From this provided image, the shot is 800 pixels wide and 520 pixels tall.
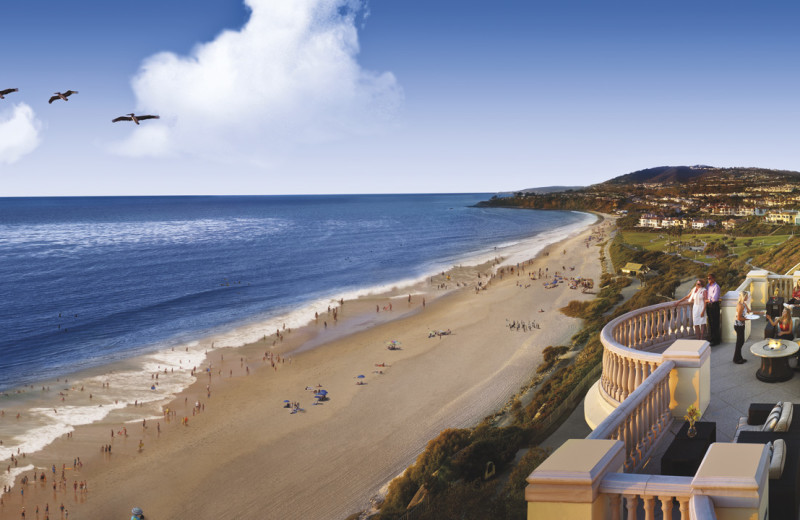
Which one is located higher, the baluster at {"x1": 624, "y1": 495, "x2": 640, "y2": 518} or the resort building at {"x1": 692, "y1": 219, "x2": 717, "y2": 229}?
the baluster at {"x1": 624, "y1": 495, "x2": 640, "y2": 518}

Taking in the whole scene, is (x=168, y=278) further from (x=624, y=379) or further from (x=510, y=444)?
(x=624, y=379)

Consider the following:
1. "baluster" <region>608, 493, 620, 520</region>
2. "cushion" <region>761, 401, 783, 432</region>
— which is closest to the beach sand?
"cushion" <region>761, 401, 783, 432</region>

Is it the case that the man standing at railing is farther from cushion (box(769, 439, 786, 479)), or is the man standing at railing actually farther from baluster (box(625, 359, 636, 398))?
cushion (box(769, 439, 786, 479))

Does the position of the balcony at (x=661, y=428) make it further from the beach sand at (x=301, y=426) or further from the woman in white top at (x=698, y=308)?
the beach sand at (x=301, y=426)

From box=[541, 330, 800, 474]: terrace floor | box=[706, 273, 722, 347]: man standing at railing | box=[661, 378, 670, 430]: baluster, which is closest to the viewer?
box=[661, 378, 670, 430]: baluster

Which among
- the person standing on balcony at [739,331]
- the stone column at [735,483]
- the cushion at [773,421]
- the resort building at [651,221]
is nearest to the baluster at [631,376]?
the cushion at [773,421]

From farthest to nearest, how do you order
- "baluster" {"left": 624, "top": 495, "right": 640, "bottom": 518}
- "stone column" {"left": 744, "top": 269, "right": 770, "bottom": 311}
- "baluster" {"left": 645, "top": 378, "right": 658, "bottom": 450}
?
1. "stone column" {"left": 744, "top": 269, "right": 770, "bottom": 311}
2. "baluster" {"left": 645, "top": 378, "right": 658, "bottom": 450}
3. "baluster" {"left": 624, "top": 495, "right": 640, "bottom": 518}
